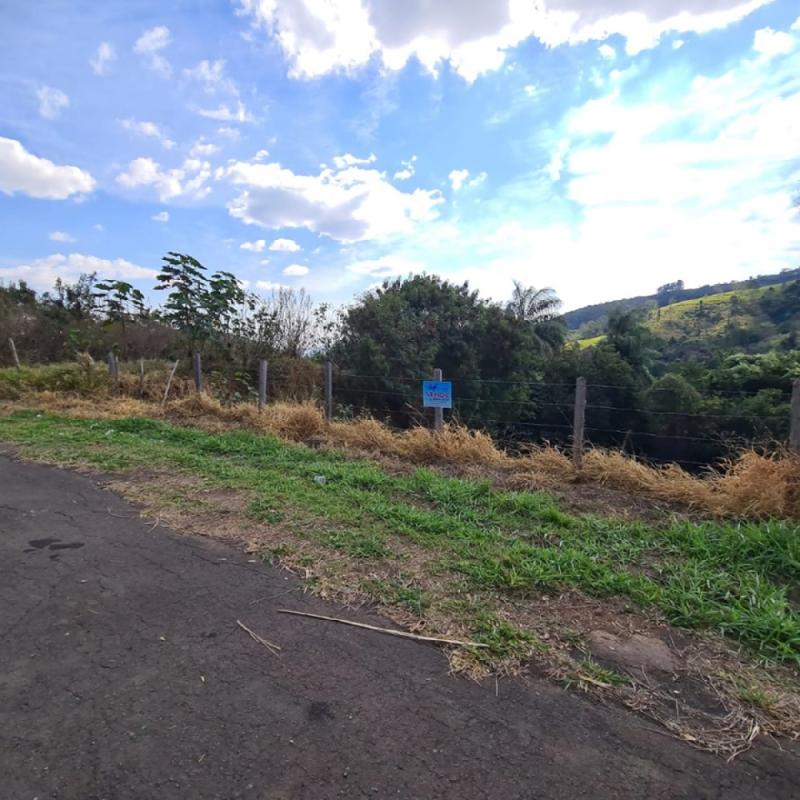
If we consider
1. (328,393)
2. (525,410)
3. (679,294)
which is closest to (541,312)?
(525,410)

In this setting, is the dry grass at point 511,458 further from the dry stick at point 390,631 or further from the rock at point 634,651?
the dry stick at point 390,631

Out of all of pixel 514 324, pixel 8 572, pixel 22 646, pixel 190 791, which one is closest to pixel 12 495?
pixel 8 572

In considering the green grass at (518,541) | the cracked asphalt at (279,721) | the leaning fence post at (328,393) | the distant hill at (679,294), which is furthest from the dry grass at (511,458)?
the distant hill at (679,294)

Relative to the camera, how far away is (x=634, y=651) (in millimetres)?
2518

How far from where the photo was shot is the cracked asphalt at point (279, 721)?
1699 mm

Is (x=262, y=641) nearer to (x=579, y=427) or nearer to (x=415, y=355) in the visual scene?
(x=579, y=427)

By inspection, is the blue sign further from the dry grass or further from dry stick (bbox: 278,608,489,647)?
dry stick (bbox: 278,608,489,647)

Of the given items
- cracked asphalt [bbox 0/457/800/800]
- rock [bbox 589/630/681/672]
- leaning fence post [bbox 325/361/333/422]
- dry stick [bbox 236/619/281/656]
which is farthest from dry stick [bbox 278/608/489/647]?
leaning fence post [bbox 325/361/333/422]

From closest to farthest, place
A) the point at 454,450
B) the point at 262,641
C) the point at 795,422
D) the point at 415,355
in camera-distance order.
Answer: the point at 262,641
the point at 795,422
the point at 454,450
the point at 415,355

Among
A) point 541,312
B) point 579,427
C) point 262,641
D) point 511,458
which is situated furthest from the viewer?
point 541,312

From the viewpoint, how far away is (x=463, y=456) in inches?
252

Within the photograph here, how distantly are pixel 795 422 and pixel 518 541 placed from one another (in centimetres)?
320

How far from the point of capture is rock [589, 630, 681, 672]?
7.93 ft

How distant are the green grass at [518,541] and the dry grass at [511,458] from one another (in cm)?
42
